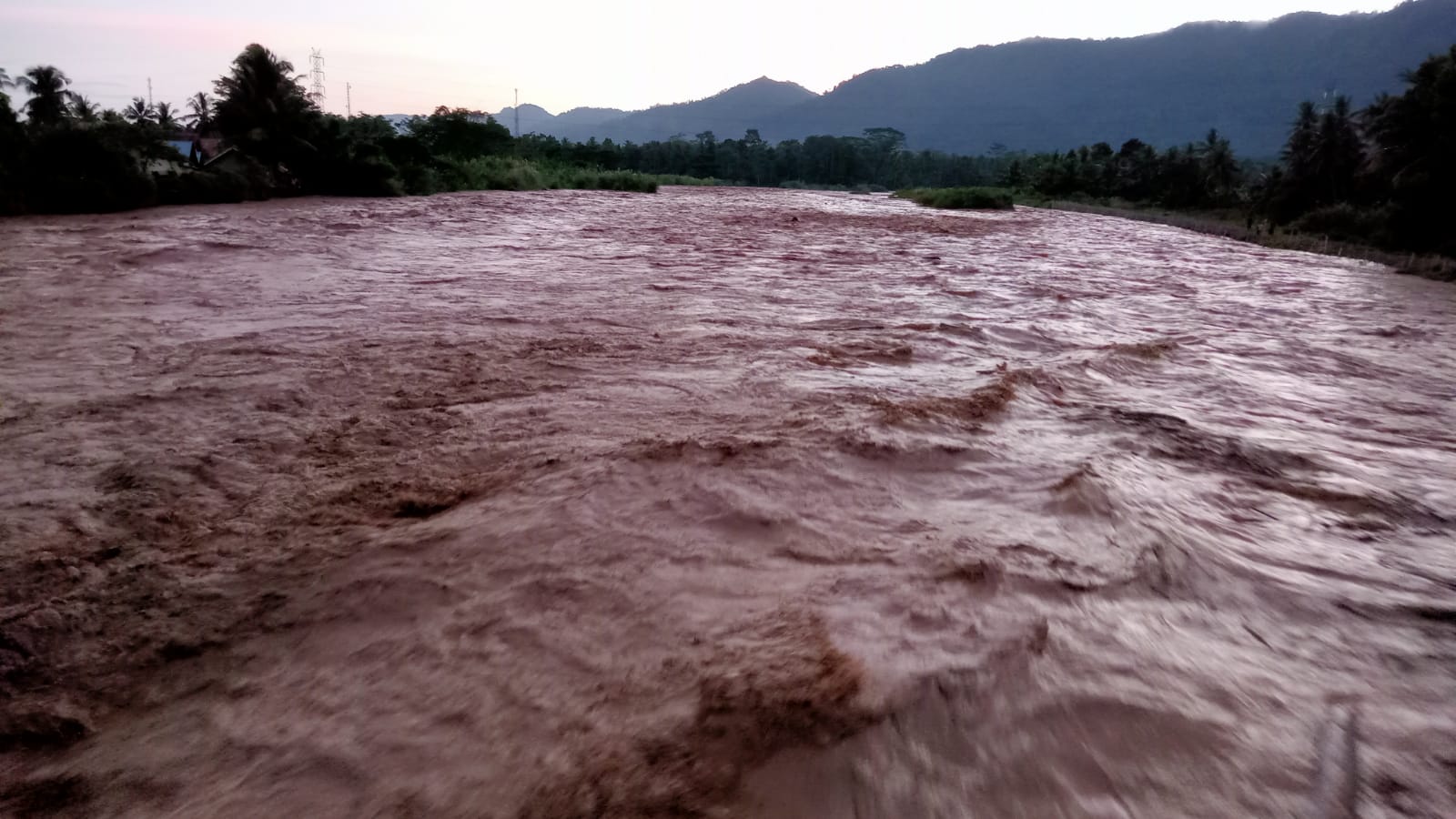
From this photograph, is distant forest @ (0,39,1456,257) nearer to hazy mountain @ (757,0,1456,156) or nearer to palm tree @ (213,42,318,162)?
palm tree @ (213,42,318,162)

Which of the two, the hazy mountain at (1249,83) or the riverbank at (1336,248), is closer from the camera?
the riverbank at (1336,248)

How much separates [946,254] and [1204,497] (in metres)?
10.0

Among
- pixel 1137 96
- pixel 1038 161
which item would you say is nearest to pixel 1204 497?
pixel 1038 161

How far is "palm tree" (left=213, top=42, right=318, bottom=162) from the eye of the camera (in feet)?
69.1

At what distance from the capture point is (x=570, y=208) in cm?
1994

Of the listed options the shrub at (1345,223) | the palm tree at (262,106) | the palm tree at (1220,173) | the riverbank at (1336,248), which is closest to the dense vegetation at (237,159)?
the palm tree at (262,106)

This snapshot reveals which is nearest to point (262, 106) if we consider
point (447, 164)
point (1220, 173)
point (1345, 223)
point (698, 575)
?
point (447, 164)

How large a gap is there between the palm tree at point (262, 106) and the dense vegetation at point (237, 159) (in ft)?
0.08

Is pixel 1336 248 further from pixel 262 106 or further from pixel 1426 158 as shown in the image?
pixel 262 106

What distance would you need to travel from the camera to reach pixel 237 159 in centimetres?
1962

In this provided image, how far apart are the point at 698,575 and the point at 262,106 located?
24.2 m

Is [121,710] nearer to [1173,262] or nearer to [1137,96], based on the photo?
[1173,262]

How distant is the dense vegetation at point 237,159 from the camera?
1437 cm

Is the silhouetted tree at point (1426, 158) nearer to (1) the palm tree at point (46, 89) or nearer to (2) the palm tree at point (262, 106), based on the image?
(2) the palm tree at point (262, 106)
